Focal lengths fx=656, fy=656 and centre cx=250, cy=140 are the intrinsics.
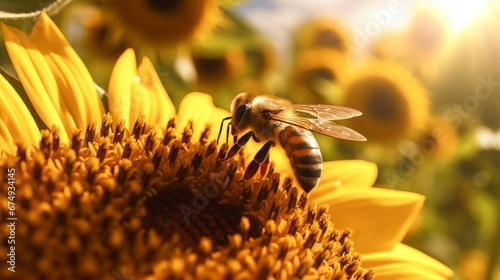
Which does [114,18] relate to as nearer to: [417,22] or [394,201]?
[394,201]

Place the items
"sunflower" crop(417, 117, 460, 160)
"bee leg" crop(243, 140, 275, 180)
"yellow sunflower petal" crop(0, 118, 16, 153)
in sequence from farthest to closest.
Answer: "sunflower" crop(417, 117, 460, 160) → "bee leg" crop(243, 140, 275, 180) → "yellow sunflower petal" crop(0, 118, 16, 153)

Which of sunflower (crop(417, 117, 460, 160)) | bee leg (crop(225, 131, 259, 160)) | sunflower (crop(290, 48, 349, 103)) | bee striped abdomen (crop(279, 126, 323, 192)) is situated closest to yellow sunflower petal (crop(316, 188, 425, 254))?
bee striped abdomen (crop(279, 126, 323, 192))

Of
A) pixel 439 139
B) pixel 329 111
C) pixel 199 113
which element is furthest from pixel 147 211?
pixel 439 139

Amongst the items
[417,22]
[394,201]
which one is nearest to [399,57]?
[417,22]

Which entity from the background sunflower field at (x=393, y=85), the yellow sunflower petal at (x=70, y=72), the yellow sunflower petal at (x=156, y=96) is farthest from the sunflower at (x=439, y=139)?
the yellow sunflower petal at (x=70, y=72)

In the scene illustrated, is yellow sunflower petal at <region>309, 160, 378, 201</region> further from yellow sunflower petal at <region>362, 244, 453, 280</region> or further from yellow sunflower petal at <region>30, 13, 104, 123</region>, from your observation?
yellow sunflower petal at <region>30, 13, 104, 123</region>

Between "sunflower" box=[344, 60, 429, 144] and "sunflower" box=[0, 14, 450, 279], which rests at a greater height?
"sunflower" box=[344, 60, 429, 144]
